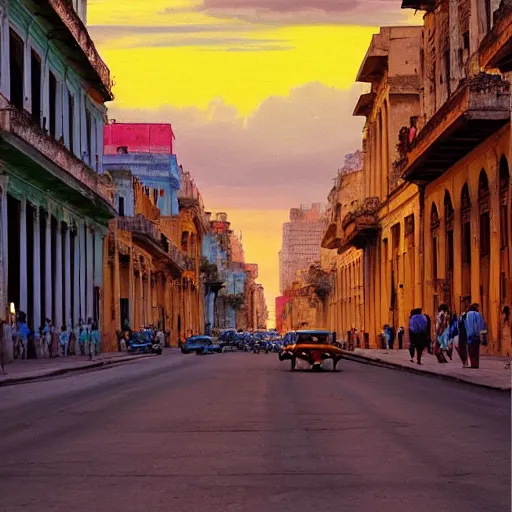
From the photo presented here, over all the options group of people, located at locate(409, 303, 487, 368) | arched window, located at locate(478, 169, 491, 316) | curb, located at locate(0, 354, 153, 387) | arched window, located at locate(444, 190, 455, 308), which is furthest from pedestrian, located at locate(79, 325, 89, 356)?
group of people, located at locate(409, 303, 487, 368)

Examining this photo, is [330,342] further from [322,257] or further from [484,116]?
[322,257]

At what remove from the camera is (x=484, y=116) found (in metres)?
36.8

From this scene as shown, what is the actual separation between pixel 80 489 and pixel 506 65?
2210 centimetres

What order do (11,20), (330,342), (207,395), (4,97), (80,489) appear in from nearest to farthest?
(80,489) < (207,395) < (330,342) < (4,97) < (11,20)

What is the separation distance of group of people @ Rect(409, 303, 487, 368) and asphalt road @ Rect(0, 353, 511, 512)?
8.71 m

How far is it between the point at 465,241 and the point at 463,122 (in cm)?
943

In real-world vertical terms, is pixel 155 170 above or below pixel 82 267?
above

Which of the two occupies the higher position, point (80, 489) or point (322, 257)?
point (322, 257)

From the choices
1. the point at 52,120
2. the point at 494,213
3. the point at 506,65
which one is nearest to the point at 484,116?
the point at 494,213

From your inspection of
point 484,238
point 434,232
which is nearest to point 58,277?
point 434,232

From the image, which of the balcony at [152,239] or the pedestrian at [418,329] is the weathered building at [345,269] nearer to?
the balcony at [152,239]

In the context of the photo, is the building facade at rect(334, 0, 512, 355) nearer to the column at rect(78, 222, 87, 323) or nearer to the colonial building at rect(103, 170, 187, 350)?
the colonial building at rect(103, 170, 187, 350)

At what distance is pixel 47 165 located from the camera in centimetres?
4319

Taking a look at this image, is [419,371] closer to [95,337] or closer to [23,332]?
[23,332]
